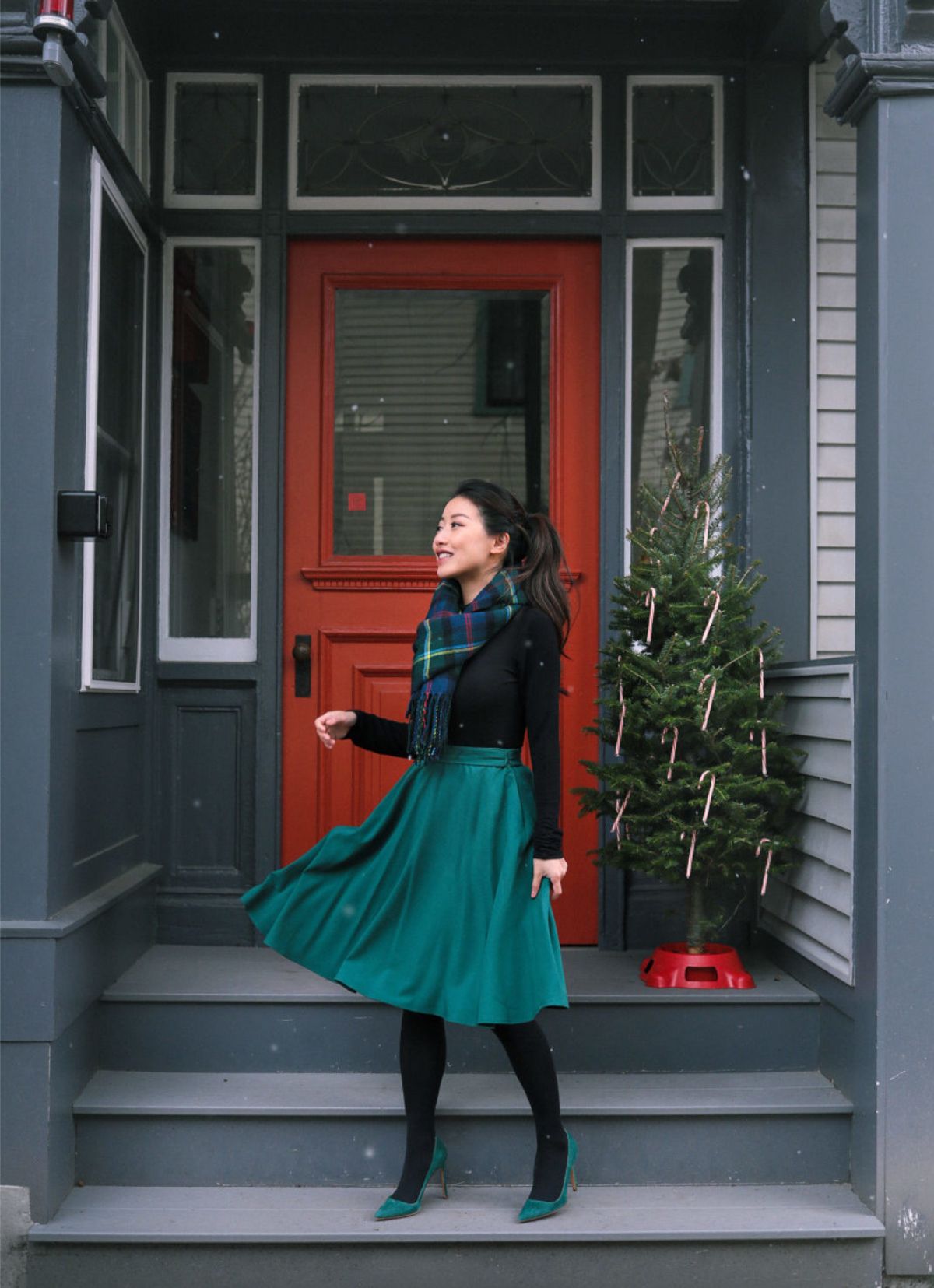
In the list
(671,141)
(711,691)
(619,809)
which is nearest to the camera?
(711,691)

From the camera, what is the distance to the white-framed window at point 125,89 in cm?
426

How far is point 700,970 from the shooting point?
4.23 meters

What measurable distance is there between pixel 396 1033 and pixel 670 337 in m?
2.71

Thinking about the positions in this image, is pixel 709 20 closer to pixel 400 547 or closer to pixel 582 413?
pixel 582 413

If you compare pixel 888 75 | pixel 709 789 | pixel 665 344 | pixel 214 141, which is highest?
pixel 214 141

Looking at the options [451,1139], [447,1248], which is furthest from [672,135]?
[447,1248]

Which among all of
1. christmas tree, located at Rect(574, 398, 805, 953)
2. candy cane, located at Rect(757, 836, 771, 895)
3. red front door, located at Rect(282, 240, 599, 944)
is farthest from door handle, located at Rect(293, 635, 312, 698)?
candy cane, located at Rect(757, 836, 771, 895)

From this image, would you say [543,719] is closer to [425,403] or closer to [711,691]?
[711,691]

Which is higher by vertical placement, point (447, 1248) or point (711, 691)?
point (711, 691)

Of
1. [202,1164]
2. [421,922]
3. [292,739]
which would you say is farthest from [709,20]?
[202,1164]

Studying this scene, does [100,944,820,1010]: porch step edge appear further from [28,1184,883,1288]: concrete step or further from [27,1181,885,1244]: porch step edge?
[28,1184,883,1288]: concrete step

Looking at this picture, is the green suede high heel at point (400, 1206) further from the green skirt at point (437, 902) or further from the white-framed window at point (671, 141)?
the white-framed window at point (671, 141)

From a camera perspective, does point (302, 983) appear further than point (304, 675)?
No

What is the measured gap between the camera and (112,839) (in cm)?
439
